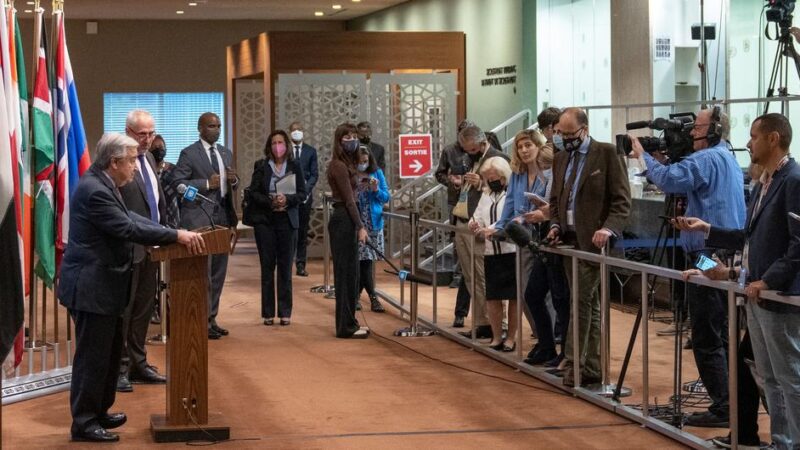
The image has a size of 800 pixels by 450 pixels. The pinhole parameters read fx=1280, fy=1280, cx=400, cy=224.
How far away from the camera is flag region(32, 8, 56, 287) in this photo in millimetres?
7465

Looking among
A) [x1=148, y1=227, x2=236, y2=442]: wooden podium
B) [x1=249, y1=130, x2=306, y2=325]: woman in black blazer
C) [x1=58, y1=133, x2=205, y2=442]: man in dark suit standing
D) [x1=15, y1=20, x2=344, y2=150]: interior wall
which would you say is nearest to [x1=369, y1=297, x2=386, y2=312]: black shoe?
[x1=249, y1=130, x2=306, y2=325]: woman in black blazer

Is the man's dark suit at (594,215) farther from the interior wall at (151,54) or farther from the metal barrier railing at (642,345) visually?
the interior wall at (151,54)

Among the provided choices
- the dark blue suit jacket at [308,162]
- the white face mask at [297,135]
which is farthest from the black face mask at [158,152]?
the white face mask at [297,135]

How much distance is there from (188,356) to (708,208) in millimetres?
2718

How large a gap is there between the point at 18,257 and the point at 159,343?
6.12m

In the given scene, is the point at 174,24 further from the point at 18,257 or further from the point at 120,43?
the point at 18,257

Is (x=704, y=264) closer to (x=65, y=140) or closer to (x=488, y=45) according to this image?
(x=65, y=140)

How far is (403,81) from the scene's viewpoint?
51.5 feet

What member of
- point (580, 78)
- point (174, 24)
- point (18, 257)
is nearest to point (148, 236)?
point (18, 257)

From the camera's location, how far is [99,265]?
6059 millimetres

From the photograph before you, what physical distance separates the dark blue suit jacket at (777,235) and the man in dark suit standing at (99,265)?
2.56 m

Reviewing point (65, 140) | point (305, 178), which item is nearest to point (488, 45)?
point (305, 178)

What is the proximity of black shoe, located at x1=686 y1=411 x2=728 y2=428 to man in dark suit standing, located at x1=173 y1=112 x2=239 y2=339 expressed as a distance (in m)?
4.01

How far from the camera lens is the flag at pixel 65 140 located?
763cm
